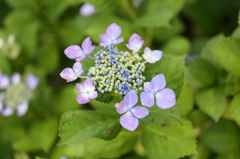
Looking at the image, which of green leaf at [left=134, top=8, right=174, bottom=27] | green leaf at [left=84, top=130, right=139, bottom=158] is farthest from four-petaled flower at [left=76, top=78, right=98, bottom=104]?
green leaf at [left=134, top=8, right=174, bottom=27]

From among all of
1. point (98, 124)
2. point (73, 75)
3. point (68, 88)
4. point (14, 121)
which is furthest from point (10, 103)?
point (73, 75)

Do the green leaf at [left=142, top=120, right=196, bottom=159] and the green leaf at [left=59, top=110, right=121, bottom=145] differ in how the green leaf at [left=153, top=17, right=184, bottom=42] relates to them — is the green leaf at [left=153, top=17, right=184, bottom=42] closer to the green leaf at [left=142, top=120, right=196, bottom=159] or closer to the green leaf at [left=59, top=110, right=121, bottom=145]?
the green leaf at [left=142, top=120, right=196, bottom=159]

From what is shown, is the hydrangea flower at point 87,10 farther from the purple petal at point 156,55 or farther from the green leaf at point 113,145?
the purple petal at point 156,55

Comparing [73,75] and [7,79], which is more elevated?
[73,75]

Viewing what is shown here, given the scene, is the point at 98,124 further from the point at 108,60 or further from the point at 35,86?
the point at 35,86

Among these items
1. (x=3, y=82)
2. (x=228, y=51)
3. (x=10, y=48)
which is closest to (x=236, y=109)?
(x=228, y=51)

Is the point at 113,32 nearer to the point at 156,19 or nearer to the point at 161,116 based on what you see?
the point at 161,116

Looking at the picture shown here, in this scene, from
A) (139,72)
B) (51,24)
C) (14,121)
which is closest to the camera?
(139,72)
